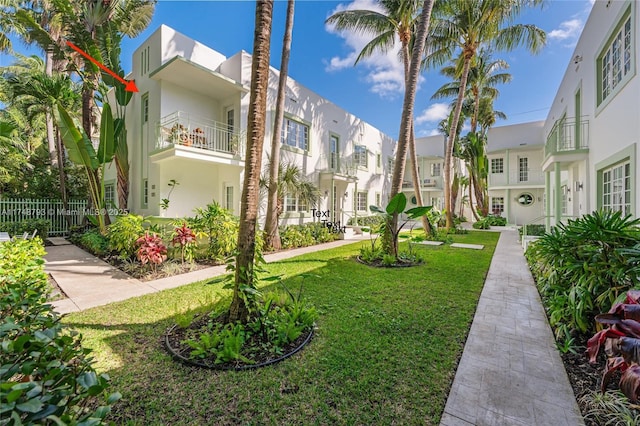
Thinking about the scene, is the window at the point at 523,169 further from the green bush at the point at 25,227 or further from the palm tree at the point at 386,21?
the green bush at the point at 25,227

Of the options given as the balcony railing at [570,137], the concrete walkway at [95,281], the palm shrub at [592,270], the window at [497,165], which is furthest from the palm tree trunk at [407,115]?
the window at [497,165]

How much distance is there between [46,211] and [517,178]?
33194mm

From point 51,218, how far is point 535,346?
64.6ft

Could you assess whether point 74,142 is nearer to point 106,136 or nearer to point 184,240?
point 106,136

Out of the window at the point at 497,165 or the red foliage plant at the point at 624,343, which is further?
the window at the point at 497,165

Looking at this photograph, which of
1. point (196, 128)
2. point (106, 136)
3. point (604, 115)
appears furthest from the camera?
point (196, 128)

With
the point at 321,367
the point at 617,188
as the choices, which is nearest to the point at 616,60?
the point at 617,188

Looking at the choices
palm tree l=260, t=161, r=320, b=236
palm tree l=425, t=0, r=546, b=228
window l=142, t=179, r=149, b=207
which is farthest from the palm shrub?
window l=142, t=179, r=149, b=207

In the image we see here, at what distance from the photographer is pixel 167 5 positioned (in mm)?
10742

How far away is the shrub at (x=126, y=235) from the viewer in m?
8.33

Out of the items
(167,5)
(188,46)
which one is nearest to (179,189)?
(188,46)

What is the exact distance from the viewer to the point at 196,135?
11266mm

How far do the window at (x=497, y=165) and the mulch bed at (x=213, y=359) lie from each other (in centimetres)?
2750

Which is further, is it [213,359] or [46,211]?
[46,211]
